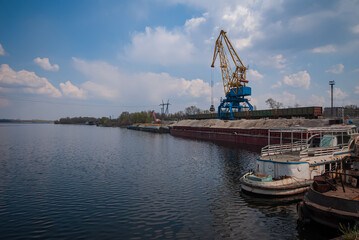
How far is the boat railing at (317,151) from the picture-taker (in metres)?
18.9

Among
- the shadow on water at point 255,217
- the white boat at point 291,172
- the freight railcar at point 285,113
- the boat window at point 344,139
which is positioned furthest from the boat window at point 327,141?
the freight railcar at point 285,113

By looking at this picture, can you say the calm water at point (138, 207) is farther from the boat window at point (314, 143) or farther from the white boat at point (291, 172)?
the boat window at point (314, 143)

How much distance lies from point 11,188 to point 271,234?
22.3 meters

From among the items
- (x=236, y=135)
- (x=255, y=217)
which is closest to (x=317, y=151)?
(x=255, y=217)

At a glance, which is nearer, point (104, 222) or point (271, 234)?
point (271, 234)

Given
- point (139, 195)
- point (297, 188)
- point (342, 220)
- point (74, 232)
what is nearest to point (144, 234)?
point (74, 232)

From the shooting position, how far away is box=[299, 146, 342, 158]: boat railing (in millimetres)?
18894

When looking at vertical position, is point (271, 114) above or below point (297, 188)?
above

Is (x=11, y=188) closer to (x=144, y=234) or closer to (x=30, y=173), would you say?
(x=30, y=173)

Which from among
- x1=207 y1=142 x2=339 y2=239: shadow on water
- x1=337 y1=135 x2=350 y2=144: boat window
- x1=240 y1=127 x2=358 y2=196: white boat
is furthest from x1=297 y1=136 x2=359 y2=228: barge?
x1=337 y1=135 x2=350 y2=144: boat window

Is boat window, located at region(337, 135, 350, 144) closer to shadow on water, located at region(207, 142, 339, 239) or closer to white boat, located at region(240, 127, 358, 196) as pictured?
white boat, located at region(240, 127, 358, 196)

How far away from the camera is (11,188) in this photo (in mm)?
20406

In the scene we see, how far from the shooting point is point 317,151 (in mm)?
19859

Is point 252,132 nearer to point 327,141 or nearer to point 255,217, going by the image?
point 327,141
